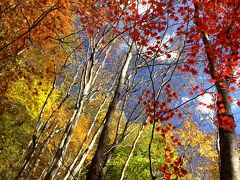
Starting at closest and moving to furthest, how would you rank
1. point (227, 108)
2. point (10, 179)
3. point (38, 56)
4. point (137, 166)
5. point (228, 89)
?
point (227, 108)
point (228, 89)
point (10, 179)
point (38, 56)
point (137, 166)

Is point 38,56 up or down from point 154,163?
up

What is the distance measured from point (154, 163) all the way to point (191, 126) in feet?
17.4

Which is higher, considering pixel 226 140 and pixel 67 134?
pixel 67 134

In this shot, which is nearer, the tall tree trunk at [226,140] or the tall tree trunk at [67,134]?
the tall tree trunk at [226,140]

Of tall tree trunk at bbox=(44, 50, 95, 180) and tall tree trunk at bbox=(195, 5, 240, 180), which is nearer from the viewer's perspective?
tall tree trunk at bbox=(195, 5, 240, 180)

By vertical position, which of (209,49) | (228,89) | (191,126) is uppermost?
(191,126)

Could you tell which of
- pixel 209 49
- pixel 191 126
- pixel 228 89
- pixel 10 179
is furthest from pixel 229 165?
pixel 191 126

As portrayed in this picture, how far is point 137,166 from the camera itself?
2283 centimetres

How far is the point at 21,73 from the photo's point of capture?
1495 centimetres

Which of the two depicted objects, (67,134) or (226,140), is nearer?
(226,140)

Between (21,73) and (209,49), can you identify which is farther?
(21,73)

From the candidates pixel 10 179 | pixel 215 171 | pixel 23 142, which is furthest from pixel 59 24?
pixel 215 171

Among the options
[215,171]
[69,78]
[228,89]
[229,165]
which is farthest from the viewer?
[215,171]

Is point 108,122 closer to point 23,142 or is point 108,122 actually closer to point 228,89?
point 228,89
